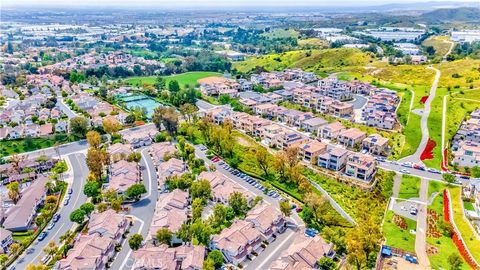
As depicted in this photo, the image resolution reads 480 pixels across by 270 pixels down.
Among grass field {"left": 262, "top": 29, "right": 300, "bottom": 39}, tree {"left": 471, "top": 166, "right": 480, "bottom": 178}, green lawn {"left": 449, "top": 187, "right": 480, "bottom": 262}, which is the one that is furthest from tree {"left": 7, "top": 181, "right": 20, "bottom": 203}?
grass field {"left": 262, "top": 29, "right": 300, "bottom": 39}

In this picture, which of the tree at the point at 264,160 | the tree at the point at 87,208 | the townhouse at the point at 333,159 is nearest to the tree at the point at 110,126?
the tree at the point at 87,208

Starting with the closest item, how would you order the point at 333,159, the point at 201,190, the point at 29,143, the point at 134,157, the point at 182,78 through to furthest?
1. the point at 201,190
2. the point at 333,159
3. the point at 134,157
4. the point at 29,143
5. the point at 182,78

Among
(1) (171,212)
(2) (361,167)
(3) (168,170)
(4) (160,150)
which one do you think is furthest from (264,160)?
(4) (160,150)

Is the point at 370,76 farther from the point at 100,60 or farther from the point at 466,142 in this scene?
the point at 100,60

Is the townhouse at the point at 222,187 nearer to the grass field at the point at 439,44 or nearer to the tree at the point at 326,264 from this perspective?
the tree at the point at 326,264

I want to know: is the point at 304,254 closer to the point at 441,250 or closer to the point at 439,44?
the point at 441,250
